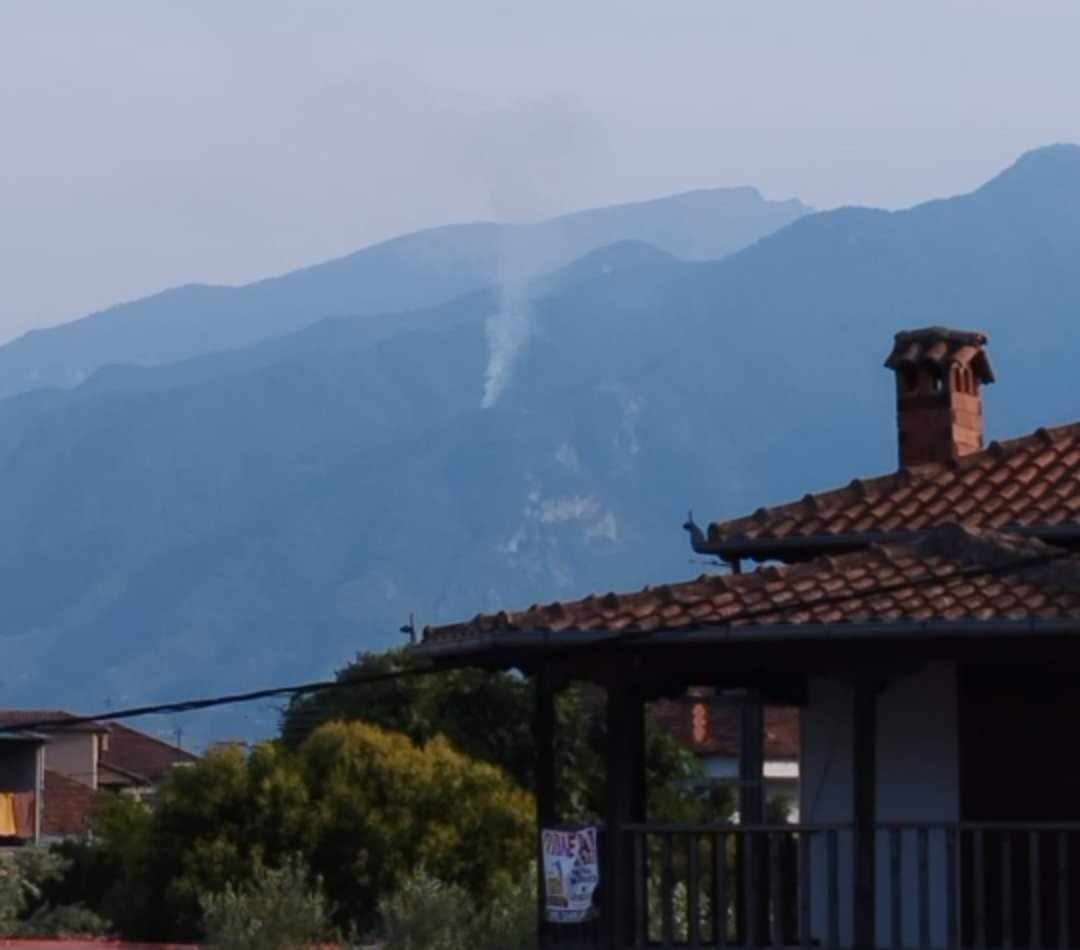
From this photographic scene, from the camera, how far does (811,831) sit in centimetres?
1709

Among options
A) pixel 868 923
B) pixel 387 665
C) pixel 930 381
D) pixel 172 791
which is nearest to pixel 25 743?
pixel 387 665

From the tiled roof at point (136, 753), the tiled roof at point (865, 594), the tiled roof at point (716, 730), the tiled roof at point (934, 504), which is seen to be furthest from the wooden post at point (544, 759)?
the tiled roof at point (136, 753)

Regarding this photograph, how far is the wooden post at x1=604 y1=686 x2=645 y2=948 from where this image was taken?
17109 mm

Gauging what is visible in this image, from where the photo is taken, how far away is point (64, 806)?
250ft

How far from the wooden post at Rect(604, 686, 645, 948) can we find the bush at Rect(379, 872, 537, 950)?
8004 millimetres

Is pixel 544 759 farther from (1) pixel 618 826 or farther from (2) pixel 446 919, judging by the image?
(2) pixel 446 919

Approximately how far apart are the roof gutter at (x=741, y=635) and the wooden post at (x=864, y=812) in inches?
18.3

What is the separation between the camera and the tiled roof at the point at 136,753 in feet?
318

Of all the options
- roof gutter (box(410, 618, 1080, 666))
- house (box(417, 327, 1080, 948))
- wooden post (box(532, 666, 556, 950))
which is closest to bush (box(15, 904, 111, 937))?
house (box(417, 327, 1080, 948))

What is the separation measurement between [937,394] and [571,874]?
620 centimetres

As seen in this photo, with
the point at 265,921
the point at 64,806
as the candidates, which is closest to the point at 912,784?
the point at 265,921

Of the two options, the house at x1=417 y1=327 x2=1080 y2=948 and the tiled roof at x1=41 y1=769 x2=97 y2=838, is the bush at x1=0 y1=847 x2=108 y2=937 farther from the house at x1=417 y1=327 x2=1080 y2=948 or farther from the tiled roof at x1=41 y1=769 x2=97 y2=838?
the tiled roof at x1=41 y1=769 x2=97 y2=838

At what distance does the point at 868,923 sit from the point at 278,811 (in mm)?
24101

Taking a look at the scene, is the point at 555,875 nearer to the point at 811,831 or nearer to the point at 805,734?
the point at 811,831
